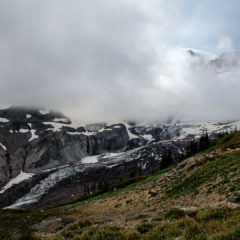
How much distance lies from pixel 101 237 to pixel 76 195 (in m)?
177

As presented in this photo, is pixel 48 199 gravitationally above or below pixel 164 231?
below

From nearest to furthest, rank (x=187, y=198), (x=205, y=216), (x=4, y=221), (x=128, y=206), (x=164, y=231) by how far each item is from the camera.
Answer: (x=164, y=231), (x=205, y=216), (x=187, y=198), (x=4, y=221), (x=128, y=206)

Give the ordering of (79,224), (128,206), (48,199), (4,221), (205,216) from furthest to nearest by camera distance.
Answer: (48,199) < (128,206) < (4,221) < (79,224) < (205,216)

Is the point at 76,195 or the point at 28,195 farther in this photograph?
the point at 28,195

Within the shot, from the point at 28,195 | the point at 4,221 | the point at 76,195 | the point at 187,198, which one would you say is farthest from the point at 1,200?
the point at 187,198

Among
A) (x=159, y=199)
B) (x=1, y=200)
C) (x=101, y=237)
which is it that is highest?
(x=101, y=237)

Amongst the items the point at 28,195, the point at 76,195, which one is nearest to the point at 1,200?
the point at 28,195

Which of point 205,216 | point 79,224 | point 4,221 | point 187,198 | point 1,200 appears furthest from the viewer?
point 1,200

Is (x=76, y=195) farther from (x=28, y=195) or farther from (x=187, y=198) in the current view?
(x=187, y=198)

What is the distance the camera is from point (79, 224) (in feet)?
50.5

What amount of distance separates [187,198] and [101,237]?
45.5ft

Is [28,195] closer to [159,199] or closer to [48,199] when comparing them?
[48,199]

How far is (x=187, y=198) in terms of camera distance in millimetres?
21641

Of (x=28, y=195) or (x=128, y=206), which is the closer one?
(x=128, y=206)
